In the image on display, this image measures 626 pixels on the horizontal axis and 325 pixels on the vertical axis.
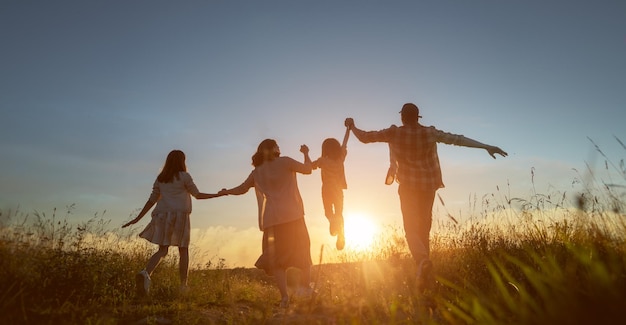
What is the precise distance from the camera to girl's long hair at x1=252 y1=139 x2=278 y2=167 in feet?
21.9

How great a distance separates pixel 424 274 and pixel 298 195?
201 centimetres

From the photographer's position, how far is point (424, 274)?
602cm

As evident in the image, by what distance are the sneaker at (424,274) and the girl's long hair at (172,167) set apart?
160 inches

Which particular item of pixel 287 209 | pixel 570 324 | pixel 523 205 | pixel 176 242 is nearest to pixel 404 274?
pixel 523 205

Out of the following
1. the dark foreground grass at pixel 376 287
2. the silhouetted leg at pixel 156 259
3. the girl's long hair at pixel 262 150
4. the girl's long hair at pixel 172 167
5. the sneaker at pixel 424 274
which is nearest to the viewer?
the dark foreground grass at pixel 376 287

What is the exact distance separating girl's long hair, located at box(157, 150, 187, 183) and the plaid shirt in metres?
3.30

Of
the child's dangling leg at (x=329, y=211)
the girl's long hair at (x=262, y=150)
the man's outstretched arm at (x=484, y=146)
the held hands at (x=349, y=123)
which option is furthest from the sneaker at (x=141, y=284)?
the man's outstretched arm at (x=484, y=146)

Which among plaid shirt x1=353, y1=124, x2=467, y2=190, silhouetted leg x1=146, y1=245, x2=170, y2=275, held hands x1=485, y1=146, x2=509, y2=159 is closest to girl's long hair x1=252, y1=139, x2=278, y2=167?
plaid shirt x1=353, y1=124, x2=467, y2=190

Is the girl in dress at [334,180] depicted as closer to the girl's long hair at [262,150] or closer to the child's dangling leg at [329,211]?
the child's dangling leg at [329,211]

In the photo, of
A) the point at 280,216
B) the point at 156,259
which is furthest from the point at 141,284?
the point at 280,216

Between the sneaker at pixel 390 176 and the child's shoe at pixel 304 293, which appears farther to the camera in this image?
the sneaker at pixel 390 176

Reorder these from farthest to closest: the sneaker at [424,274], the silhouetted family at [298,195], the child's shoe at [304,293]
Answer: the silhouetted family at [298,195] < the child's shoe at [304,293] < the sneaker at [424,274]

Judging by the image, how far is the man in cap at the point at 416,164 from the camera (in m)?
6.74

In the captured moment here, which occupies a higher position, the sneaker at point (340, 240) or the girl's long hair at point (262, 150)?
the girl's long hair at point (262, 150)
